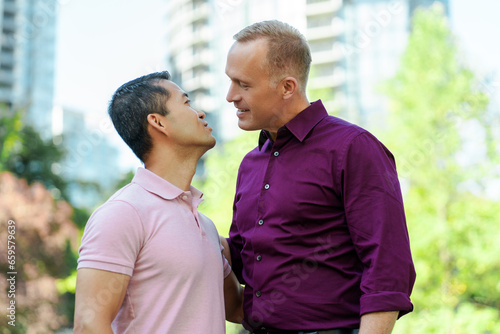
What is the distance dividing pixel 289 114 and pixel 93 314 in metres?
0.84

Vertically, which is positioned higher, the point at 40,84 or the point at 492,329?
the point at 40,84

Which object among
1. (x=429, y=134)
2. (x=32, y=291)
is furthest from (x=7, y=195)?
(x=429, y=134)

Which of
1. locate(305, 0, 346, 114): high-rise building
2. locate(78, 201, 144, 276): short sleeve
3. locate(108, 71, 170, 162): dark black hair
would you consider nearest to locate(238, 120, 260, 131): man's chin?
locate(108, 71, 170, 162): dark black hair

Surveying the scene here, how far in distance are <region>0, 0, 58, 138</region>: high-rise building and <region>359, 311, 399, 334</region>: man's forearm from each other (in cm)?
3028

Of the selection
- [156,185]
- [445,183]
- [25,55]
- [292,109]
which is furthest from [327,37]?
[156,185]

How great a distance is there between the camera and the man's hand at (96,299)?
1.36 metres

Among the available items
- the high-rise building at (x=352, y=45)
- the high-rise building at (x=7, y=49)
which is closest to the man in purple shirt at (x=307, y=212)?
the high-rise building at (x=352, y=45)

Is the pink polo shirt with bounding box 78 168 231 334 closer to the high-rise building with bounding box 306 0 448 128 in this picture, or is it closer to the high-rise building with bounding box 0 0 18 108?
the high-rise building with bounding box 306 0 448 128

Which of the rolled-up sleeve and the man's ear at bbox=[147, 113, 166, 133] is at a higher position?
the man's ear at bbox=[147, 113, 166, 133]

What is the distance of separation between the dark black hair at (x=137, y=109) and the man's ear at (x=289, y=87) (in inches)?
14.7

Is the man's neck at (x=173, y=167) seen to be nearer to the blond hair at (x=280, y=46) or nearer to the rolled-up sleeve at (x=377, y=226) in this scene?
the blond hair at (x=280, y=46)

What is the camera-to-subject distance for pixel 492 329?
8.52 metres

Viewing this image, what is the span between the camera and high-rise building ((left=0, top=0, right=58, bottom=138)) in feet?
98.0

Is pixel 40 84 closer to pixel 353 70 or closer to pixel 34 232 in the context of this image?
pixel 353 70
